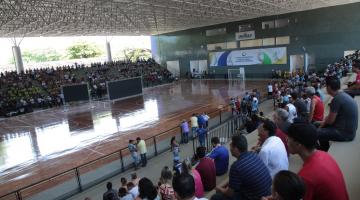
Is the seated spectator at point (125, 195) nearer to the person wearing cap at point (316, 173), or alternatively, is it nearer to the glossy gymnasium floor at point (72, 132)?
the person wearing cap at point (316, 173)

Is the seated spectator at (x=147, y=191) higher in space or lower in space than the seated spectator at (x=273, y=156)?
lower

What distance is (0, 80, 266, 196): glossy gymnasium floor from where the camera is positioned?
1273 cm

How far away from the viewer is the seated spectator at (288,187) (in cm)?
216

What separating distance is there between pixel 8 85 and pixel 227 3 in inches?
931

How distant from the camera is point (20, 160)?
1402cm

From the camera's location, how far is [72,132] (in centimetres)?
1848

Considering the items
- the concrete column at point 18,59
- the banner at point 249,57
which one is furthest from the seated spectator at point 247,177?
the concrete column at point 18,59

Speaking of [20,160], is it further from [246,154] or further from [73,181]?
[246,154]

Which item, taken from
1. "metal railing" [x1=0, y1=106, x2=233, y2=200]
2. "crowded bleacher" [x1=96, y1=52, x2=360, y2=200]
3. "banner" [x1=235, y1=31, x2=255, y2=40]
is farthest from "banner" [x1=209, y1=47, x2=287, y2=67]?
"crowded bleacher" [x1=96, y1=52, x2=360, y2=200]

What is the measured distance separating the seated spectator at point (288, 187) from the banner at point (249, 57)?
3639 cm

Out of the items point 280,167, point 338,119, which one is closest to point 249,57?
point 338,119

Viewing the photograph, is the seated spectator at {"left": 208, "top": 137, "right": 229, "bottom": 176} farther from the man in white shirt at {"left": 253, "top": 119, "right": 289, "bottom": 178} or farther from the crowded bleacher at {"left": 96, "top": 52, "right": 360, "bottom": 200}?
the man in white shirt at {"left": 253, "top": 119, "right": 289, "bottom": 178}

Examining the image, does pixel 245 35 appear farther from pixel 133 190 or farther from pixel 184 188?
pixel 184 188

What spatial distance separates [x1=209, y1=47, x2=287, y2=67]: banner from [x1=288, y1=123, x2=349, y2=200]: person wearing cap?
35.8m
